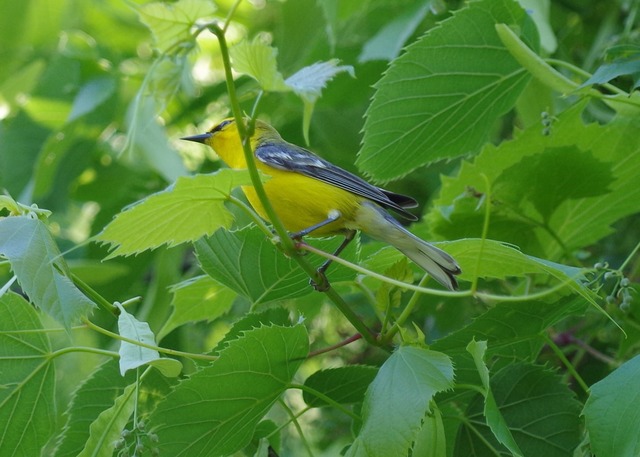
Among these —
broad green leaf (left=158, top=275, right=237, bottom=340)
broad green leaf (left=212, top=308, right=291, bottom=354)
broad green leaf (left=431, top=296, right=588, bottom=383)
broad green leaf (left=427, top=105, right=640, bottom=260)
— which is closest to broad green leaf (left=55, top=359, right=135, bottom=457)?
broad green leaf (left=158, top=275, right=237, bottom=340)

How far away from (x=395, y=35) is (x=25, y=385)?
4.84 ft

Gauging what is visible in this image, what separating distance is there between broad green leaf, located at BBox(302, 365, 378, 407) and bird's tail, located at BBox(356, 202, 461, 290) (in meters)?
0.22

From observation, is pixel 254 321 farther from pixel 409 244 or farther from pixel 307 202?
pixel 307 202

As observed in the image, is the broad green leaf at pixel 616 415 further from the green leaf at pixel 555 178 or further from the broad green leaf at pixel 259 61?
the broad green leaf at pixel 259 61

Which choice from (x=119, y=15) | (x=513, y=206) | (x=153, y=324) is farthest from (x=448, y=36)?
(x=119, y=15)

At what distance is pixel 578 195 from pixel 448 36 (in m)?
0.46

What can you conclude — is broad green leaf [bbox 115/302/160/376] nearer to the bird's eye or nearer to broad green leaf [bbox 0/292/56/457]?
broad green leaf [bbox 0/292/56/457]

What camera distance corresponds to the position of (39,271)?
1.31m

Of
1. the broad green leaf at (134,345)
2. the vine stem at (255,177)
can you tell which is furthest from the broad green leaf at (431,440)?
the broad green leaf at (134,345)

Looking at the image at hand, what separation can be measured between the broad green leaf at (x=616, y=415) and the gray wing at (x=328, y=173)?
2.27ft

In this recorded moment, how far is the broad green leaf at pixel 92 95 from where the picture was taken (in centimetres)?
298

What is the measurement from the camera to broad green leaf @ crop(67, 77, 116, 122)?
298 centimetres

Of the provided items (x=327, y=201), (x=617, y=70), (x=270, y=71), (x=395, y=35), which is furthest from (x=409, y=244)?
(x=395, y=35)

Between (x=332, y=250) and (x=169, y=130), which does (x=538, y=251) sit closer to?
(x=332, y=250)
